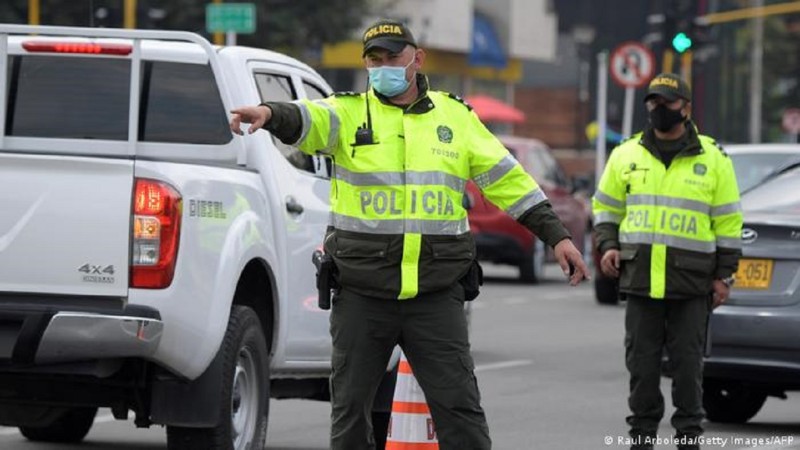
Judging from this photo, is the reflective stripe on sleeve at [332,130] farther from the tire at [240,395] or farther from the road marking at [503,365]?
the road marking at [503,365]

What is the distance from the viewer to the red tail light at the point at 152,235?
7.88 metres

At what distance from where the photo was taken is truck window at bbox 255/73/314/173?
31.4 feet

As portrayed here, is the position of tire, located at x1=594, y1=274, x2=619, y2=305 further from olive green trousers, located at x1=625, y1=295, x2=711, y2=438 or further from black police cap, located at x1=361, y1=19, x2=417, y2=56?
black police cap, located at x1=361, y1=19, x2=417, y2=56

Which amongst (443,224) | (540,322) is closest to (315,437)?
(443,224)

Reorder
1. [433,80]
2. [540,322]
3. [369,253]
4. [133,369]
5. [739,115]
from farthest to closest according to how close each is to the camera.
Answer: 1. [739,115]
2. [433,80]
3. [540,322]
4. [133,369]
5. [369,253]

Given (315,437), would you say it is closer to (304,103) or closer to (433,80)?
(304,103)

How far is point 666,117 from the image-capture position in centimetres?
974

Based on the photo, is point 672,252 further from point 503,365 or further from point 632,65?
point 632,65

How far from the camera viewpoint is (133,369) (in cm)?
828

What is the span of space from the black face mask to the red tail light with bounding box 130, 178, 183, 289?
2.78m

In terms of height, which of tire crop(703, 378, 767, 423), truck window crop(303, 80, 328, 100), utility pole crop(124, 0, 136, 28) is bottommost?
tire crop(703, 378, 767, 423)

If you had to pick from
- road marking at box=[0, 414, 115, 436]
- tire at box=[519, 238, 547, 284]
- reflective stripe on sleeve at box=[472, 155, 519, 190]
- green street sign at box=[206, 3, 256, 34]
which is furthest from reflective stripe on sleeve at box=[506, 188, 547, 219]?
tire at box=[519, 238, 547, 284]

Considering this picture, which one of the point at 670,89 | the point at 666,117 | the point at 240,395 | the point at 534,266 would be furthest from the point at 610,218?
the point at 534,266

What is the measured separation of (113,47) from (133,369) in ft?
4.52
